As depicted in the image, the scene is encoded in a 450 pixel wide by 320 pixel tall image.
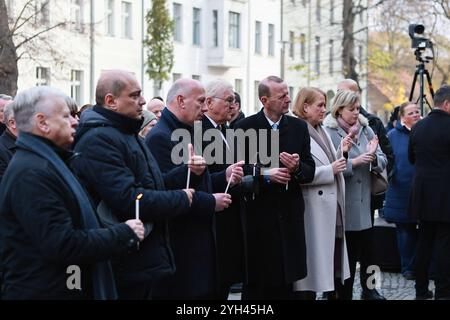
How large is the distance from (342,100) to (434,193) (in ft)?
4.45

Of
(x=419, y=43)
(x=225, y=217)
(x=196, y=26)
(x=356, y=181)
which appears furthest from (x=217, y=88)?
(x=196, y=26)

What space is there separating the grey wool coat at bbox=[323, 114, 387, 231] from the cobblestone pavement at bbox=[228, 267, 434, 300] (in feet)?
3.10

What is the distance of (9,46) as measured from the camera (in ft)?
65.9

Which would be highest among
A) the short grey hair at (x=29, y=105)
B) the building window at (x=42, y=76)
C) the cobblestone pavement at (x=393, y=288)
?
the building window at (x=42, y=76)

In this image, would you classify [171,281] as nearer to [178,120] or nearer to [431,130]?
[178,120]

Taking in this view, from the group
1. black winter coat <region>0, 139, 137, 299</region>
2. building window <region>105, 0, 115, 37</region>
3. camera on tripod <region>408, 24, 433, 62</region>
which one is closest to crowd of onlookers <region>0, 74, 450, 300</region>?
black winter coat <region>0, 139, 137, 299</region>

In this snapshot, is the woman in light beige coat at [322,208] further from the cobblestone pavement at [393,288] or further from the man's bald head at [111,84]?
the man's bald head at [111,84]

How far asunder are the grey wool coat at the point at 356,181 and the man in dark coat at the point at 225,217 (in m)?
1.68

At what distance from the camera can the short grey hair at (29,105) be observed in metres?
4.74

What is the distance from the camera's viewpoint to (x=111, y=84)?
5609 millimetres

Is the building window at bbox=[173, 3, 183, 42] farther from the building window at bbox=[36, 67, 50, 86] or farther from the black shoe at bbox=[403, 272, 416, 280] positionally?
the black shoe at bbox=[403, 272, 416, 280]

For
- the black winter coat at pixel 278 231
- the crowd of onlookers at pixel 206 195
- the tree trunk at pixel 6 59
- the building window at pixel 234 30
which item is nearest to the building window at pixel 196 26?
the building window at pixel 234 30

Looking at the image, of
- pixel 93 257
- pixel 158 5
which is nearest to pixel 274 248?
pixel 93 257
